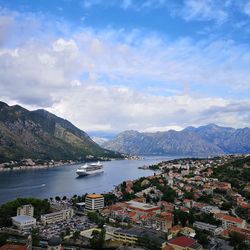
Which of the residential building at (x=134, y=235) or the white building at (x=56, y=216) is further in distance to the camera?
the white building at (x=56, y=216)

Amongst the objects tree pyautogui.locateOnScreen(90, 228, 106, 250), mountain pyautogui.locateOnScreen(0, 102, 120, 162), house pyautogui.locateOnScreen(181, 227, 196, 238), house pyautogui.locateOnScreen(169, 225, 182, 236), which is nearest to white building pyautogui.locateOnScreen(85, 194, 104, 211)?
house pyautogui.locateOnScreen(169, 225, 182, 236)

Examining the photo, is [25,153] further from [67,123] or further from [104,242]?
[104,242]

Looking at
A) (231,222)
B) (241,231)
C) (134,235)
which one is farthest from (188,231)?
(231,222)

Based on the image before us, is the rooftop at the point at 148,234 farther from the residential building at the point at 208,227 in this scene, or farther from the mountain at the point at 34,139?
the mountain at the point at 34,139

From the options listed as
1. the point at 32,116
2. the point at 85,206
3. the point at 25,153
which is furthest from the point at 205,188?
the point at 32,116

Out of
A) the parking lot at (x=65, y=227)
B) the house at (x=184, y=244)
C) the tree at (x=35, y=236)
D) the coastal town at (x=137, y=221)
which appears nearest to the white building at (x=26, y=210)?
the coastal town at (x=137, y=221)

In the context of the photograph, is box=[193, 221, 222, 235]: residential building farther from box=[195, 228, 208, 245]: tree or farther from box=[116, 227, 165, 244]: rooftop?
box=[116, 227, 165, 244]: rooftop

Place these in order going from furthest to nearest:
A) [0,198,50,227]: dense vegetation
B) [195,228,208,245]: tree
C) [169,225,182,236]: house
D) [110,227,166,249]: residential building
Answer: [0,198,50,227]: dense vegetation, [169,225,182,236]: house, [195,228,208,245]: tree, [110,227,166,249]: residential building

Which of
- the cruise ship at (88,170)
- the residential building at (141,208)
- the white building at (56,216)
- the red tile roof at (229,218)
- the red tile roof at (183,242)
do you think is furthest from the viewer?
the cruise ship at (88,170)
